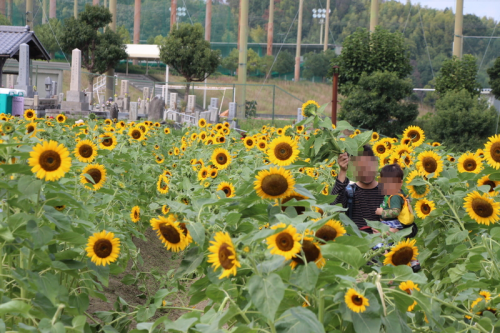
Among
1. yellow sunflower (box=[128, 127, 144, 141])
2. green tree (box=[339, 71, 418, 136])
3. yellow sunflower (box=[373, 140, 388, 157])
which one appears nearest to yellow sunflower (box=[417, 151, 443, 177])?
yellow sunflower (box=[373, 140, 388, 157])

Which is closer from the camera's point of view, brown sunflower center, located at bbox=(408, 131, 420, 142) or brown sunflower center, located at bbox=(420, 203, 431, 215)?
brown sunflower center, located at bbox=(420, 203, 431, 215)

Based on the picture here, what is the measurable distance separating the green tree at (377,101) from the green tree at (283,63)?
3649 cm

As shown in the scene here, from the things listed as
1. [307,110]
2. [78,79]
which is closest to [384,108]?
[78,79]

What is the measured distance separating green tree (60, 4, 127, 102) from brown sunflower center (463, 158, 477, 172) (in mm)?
36207

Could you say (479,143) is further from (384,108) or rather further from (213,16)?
(213,16)

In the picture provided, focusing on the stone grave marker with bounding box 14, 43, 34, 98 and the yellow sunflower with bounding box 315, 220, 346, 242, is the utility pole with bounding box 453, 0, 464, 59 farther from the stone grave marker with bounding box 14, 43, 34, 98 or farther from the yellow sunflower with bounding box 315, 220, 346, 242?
the yellow sunflower with bounding box 315, 220, 346, 242

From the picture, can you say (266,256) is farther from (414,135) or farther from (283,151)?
(414,135)

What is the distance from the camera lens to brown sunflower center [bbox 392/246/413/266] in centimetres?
227

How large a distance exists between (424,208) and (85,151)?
2.01m

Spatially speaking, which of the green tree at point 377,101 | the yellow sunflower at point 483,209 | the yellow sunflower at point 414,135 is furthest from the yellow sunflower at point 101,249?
the green tree at point 377,101

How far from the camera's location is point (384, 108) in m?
21.9

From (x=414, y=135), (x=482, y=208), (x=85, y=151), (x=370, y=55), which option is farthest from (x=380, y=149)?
(x=370, y=55)

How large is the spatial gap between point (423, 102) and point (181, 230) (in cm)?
4825

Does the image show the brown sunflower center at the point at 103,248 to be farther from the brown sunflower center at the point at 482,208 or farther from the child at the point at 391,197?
the child at the point at 391,197
